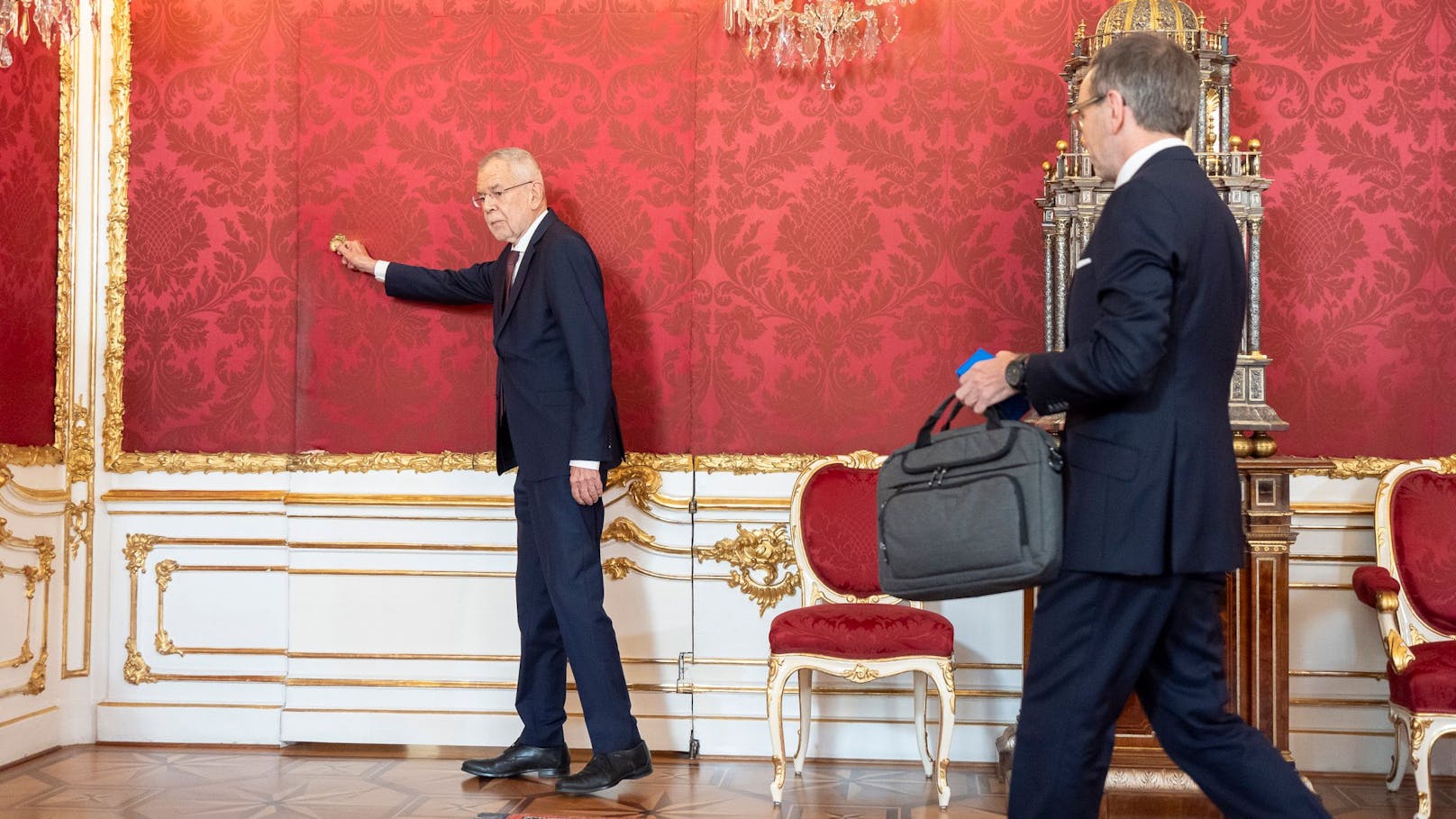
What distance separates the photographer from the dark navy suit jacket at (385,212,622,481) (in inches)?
143

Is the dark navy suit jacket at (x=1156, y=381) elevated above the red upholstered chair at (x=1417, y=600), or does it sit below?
above

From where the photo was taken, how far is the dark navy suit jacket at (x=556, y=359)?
3.63 metres

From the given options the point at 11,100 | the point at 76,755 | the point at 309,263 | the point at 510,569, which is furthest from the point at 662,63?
the point at 76,755

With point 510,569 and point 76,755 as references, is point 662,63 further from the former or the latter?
point 76,755

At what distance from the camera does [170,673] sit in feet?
14.2

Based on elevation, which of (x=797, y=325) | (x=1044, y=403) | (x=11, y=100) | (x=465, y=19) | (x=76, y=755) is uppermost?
(x=465, y=19)

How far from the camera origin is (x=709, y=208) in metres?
4.27

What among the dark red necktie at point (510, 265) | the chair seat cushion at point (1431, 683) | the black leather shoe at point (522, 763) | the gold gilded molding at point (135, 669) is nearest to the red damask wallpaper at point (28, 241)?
the gold gilded molding at point (135, 669)

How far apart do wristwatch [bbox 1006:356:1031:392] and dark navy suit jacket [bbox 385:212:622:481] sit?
154cm

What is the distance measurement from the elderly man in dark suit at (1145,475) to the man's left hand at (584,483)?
1579 mm

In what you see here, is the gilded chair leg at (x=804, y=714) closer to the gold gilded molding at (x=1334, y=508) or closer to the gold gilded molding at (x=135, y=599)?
the gold gilded molding at (x=1334, y=508)

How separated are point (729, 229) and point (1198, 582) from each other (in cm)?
232

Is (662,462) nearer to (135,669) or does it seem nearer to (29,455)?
(135,669)

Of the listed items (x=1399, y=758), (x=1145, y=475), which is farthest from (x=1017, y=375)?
(x=1399, y=758)
